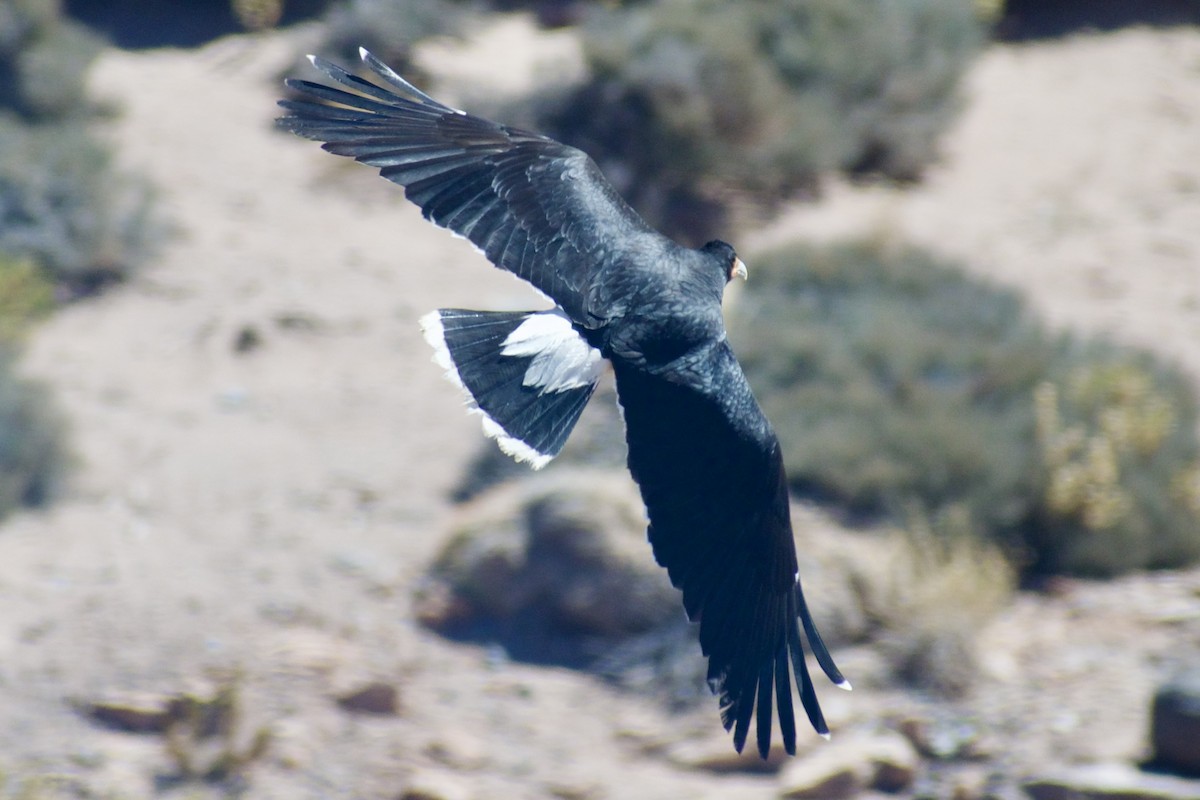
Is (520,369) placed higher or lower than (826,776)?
higher

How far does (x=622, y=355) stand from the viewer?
4.39 metres

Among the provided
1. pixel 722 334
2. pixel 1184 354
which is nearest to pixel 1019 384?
pixel 1184 354

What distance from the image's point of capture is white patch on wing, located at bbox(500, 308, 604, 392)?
14.5 ft

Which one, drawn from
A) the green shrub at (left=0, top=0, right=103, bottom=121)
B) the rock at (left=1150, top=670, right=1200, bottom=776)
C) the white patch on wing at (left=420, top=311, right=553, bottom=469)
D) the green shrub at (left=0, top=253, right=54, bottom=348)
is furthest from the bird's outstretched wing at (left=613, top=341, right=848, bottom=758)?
the green shrub at (left=0, top=0, right=103, bottom=121)

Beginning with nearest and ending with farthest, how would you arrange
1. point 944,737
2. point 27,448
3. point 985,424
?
point 944,737, point 27,448, point 985,424

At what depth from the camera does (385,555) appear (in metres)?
8.12

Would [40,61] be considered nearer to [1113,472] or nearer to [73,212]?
[73,212]

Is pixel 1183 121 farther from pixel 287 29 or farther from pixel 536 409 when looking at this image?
pixel 536 409

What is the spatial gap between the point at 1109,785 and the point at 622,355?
315cm

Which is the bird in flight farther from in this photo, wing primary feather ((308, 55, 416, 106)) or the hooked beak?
the hooked beak

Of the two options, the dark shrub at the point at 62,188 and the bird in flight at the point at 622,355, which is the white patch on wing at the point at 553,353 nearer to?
the bird in flight at the point at 622,355

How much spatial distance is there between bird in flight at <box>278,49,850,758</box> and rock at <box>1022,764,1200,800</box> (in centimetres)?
239

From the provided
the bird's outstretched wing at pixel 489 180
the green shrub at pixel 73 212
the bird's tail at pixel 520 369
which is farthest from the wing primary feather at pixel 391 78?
the green shrub at pixel 73 212

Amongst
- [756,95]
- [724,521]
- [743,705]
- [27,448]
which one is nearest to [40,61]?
[27,448]
